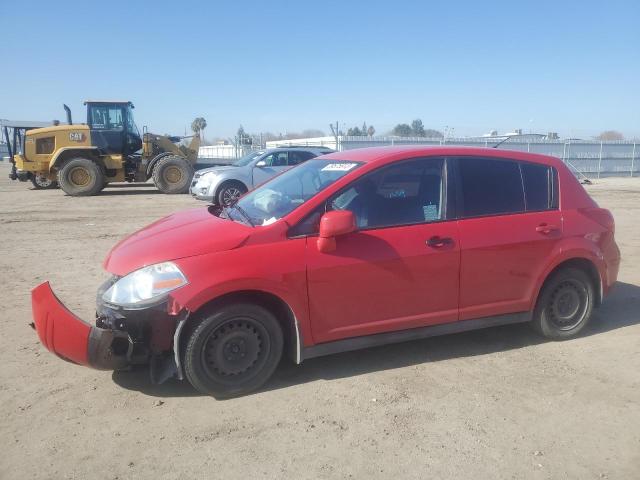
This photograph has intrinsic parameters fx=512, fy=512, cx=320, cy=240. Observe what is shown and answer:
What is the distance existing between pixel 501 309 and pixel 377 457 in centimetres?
195

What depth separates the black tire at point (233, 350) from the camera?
11.2 feet

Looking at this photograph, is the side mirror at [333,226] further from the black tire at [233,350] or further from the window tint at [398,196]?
the black tire at [233,350]

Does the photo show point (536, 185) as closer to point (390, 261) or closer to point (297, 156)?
point (390, 261)

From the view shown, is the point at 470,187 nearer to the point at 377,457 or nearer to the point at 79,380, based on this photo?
the point at 377,457

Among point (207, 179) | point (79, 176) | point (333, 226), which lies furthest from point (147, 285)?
point (79, 176)

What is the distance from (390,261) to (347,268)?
0.35 metres

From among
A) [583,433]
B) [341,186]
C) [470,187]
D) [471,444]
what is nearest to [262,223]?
[341,186]

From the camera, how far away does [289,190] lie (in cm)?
421

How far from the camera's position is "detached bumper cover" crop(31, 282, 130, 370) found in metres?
3.25

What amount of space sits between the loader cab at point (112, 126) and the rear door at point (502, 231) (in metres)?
16.8

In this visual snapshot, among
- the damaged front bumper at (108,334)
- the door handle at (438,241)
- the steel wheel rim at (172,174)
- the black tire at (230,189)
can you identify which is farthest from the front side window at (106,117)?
the door handle at (438,241)

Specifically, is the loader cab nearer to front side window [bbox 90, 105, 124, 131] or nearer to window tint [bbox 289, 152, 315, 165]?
front side window [bbox 90, 105, 124, 131]

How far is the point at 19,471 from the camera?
2771mm

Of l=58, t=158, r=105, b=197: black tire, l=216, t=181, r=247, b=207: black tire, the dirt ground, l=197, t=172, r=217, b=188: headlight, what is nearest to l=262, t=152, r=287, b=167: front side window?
l=216, t=181, r=247, b=207: black tire
